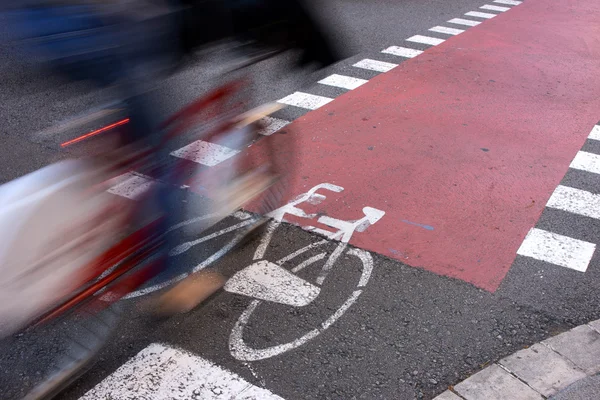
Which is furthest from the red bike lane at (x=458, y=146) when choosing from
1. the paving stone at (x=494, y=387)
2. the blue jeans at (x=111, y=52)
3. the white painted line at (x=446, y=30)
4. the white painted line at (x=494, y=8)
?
the white painted line at (x=494, y=8)

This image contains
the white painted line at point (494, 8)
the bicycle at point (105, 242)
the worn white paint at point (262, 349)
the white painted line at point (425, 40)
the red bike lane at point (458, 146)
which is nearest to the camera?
the bicycle at point (105, 242)

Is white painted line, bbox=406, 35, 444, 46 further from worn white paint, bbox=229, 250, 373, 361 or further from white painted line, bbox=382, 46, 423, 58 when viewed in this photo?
worn white paint, bbox=229, 250, 373, 361

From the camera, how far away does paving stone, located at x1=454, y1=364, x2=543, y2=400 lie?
3.68 metres

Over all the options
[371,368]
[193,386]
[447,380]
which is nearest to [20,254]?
[193,386]

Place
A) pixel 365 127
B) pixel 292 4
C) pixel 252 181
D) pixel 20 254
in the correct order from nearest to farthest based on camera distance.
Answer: pixel 20 254 < pixel 292 4 < pixel 252 181 < pixel 365 127

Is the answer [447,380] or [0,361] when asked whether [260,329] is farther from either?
[0,361]

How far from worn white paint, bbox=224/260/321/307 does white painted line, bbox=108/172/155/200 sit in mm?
868

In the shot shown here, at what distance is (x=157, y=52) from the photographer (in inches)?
165

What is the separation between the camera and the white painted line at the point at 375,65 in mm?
9281

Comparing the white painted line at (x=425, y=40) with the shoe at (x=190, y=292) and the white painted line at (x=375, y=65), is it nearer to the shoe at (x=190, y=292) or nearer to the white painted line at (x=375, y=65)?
the white painted line at (x=375, y=65)

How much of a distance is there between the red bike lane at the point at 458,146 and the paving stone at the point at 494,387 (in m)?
0.99

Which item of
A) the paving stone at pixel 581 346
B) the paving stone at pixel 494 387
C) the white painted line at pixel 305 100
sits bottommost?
the paving stone at pixel 581 346

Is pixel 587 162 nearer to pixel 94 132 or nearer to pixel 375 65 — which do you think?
pixel 375 65

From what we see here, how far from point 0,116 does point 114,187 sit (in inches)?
175
